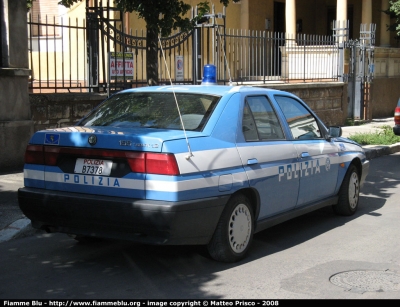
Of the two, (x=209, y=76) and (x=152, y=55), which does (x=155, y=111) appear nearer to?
(x=209, y=76)

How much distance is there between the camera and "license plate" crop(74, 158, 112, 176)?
17.4ft

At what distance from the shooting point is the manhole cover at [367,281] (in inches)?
199

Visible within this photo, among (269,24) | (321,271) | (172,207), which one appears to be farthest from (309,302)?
(269,24)

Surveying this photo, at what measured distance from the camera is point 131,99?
6387mm

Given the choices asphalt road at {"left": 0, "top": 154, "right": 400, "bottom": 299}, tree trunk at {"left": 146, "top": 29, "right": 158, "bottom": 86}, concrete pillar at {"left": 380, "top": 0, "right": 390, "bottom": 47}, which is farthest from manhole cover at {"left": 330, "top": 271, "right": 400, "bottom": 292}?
concrete pillar at {"left": 380, "top": 0, "right": 390, "bottom": 47}

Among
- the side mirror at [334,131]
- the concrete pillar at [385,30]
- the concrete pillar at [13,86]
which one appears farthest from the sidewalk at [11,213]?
the concrete pillar at [385,30]

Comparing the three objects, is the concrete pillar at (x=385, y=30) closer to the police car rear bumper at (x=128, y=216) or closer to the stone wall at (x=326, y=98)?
the stone wall at (x=326, y=98)

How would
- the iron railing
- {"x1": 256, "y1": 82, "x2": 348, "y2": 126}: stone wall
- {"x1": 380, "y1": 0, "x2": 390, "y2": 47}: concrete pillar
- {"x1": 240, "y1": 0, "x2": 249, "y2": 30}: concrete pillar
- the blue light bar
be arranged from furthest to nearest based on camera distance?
{"x1": 380, "y1": 0, "x2": 390, "y2": 47}: concrete pillar, {"x1": 240, "y1": 0, "x2": 249, "y2": 30}: concrete pillar, {"x1": 256, "y1": 82, "x2": 348, "y2": 126}: stone wall, the iron railing, the blue light bar

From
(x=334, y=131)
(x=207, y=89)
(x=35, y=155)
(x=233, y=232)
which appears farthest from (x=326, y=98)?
(x=35, y=155)

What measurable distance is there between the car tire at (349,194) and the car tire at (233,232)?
2.21m

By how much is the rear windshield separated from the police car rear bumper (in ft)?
2.75

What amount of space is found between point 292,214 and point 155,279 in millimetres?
1921

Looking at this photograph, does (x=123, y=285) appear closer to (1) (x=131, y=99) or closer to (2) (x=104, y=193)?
(2) (x=104, y=193)

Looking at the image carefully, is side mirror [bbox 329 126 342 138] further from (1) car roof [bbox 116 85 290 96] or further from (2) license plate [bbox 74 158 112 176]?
(2) license plate [bbox 74 158 112 176]
